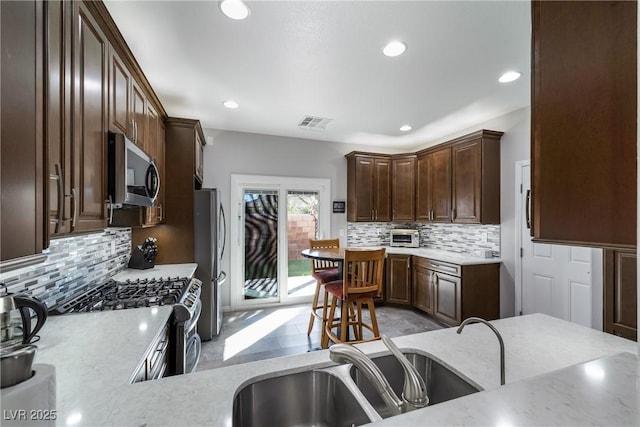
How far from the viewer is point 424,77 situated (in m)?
2.39

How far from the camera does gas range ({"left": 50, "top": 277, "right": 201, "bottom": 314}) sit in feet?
5.12

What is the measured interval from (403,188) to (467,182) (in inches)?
43.6

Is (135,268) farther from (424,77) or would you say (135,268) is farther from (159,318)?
(424,77)

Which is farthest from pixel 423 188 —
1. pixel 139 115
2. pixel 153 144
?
pixel 139 115

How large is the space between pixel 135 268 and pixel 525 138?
4.52 meters

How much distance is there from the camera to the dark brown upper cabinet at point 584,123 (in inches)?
24.3

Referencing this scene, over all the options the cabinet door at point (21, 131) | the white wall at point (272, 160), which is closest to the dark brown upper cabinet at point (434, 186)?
the white wall at point (272, 160)

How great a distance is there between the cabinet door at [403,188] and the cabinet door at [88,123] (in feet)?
12.7

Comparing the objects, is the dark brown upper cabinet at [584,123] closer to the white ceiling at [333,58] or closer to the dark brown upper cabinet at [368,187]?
the white ceiling at [333,58]

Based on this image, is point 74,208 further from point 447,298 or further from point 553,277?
point 553,277

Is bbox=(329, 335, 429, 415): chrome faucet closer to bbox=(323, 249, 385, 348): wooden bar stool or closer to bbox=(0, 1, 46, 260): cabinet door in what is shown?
bbox=(0, 1, 46, 260): cabinet door

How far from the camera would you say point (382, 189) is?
175 inches

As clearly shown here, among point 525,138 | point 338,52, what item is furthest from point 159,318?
point 525,138

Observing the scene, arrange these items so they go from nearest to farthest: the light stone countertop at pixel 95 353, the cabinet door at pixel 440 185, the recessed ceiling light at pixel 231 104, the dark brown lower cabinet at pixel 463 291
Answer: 1. the light stone countertop at pixel 95 353
2. the recessed ceiling light at pixel 231 104
3. the dark brown lower cabinet at pixel 463 291
4. the cabinet door at pixel 440 185
